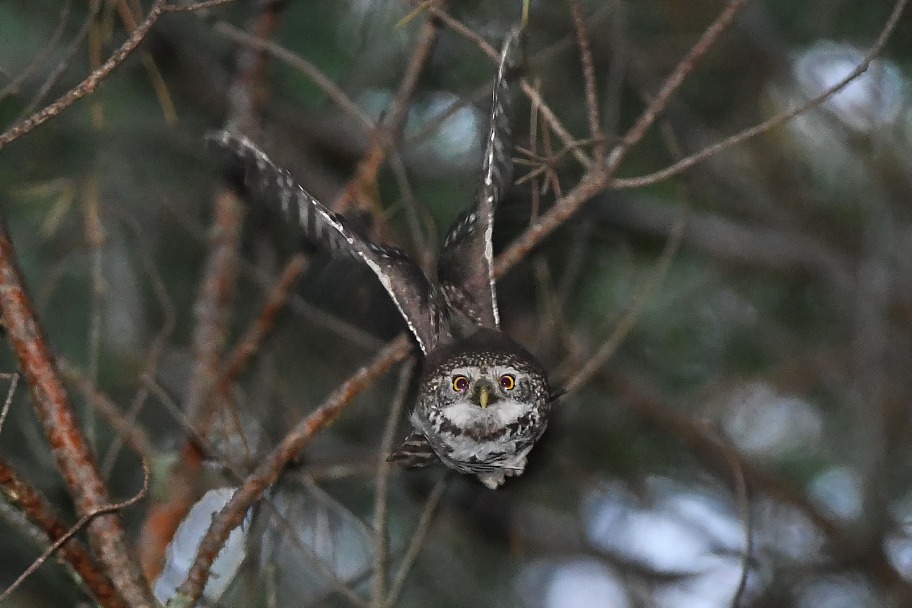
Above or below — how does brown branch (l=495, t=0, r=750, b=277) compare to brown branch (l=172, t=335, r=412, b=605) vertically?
above

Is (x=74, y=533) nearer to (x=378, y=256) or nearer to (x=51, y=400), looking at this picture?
(x=51, y=400)

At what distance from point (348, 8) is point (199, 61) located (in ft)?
2.21

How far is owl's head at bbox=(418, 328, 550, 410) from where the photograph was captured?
273cm

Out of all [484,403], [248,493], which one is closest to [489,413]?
[484,403]

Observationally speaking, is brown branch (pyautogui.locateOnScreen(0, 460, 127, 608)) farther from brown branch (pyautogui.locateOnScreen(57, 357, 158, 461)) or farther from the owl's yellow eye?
the owl's yellow eye

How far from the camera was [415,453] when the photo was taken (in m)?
2.90

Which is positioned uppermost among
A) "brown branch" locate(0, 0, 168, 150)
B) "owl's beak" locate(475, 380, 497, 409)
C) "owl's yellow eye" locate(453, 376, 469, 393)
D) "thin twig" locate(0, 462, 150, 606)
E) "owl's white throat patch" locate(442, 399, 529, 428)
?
"brown branch" locate(0, 0, 168, 150)

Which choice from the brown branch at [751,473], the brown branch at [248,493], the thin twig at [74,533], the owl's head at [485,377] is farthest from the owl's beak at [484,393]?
the brown branch at [751,473]

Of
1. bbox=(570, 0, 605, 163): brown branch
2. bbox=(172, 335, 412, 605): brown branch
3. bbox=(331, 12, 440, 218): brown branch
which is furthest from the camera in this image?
bbox=(331, 12, 440, 218): brown branch

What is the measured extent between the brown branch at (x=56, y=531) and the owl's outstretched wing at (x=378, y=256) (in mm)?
926

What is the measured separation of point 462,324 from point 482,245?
0.23 m

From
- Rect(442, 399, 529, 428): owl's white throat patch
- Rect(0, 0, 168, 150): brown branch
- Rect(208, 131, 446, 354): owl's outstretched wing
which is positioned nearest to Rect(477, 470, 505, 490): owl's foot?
Rect(442, 399, 529, 428): owl's white throat patch

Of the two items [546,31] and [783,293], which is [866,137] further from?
[546,31]

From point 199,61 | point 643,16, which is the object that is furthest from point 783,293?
point 199,61
